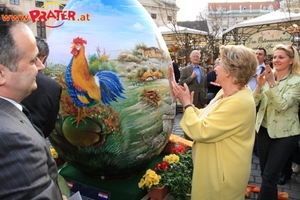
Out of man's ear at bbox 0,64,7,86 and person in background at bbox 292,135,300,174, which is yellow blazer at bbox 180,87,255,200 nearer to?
man's ear at bbox 0,64,7,86

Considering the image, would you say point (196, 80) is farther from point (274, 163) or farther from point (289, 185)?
point (274, 163)

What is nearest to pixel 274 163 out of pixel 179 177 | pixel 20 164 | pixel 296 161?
pixel 179 177

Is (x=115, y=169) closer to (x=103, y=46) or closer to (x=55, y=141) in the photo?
(x=55, y=141)

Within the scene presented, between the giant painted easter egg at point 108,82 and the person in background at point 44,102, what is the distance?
15 centimetres

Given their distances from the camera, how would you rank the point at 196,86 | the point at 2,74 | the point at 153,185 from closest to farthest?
the point at 2,74 → the point at 153,185 → the point at 196,86

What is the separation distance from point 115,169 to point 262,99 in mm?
1872

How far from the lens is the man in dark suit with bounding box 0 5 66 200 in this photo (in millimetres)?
1000

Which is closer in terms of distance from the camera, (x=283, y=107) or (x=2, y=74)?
(x=2, y=74)

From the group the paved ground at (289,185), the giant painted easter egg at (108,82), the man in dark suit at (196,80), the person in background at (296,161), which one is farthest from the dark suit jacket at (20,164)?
the man in dark suit at (196,80)

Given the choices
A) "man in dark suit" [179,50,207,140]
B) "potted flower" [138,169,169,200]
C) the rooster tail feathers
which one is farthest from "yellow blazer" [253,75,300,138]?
"man in dark suit" [179,50,207,140]

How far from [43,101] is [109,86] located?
570mm

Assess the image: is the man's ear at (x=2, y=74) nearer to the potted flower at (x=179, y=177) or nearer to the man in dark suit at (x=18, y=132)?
the man in dark suit at (x=18, y=132)

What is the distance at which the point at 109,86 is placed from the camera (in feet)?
7.96

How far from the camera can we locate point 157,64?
2686mm
